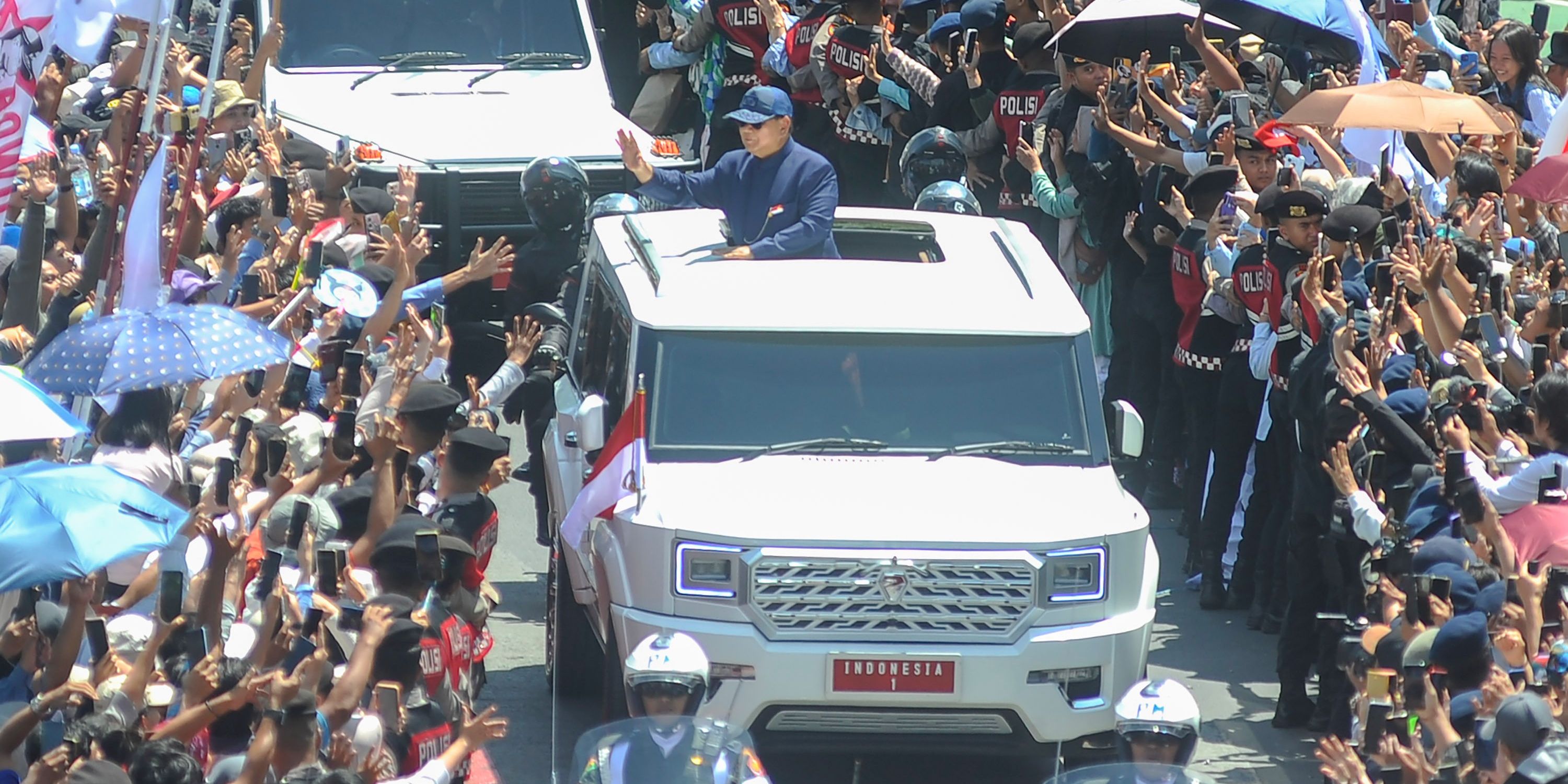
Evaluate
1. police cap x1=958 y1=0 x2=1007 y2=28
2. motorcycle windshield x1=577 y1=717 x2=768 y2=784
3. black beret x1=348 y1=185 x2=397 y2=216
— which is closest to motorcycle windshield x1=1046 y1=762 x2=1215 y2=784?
motorcycle windshield x1=577 y1=717 x2=768 y2=784

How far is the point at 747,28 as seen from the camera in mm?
17016

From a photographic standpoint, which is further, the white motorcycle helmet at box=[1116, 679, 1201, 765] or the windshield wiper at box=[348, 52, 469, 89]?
the windshield wiper at box=[348, 52, 469, 89]

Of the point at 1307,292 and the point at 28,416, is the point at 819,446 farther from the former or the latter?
the point at 28,416

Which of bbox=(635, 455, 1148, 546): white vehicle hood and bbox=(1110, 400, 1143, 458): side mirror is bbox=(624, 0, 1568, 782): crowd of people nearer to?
bbox=(1110, 400, 1143, 458): side mirror

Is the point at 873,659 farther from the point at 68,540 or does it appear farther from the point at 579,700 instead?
the point at 68,540

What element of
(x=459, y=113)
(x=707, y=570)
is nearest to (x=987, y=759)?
(x=707, y=570)

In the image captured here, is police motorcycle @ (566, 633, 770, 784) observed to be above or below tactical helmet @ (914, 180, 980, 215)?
above

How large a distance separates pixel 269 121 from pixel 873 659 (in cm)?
805

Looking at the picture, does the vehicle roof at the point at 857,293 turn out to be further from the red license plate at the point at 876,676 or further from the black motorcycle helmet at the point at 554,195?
the black motorcycle helmet at the point at 554,195

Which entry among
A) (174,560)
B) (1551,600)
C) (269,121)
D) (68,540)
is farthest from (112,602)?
(269,121)

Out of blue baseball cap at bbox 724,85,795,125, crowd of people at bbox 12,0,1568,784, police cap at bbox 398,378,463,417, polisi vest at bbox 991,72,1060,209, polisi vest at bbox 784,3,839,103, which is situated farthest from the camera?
polisi vest at bbox 784,3,839,103

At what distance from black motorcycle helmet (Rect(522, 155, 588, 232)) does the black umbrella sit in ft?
10.3

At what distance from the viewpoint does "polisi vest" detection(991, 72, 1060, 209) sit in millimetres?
13922

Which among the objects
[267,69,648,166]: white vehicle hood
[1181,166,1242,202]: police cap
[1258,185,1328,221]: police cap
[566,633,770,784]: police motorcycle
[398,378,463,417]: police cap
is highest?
[1258,185,1328,221]: police cap
